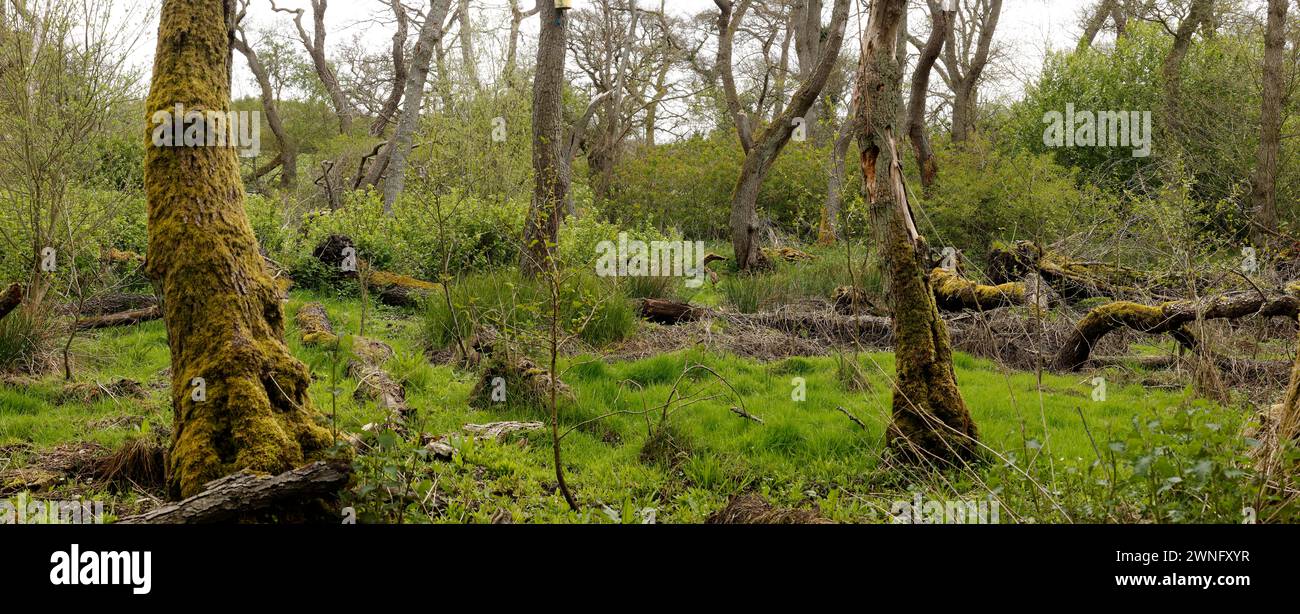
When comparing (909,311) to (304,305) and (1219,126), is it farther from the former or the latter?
(1219,126)

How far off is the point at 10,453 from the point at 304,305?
427cm

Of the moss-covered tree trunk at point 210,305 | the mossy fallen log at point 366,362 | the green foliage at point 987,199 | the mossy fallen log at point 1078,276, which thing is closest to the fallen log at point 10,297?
the mossy fallen log at point 366,362

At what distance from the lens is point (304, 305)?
357 inches

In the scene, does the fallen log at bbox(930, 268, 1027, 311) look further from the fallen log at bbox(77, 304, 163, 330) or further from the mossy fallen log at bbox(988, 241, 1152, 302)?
the fallen log at bbox(77, 304, 163, 330)

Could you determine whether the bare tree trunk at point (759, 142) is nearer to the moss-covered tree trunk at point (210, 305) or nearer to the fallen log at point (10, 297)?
the moss-covered tree trunk at point (210, 305)

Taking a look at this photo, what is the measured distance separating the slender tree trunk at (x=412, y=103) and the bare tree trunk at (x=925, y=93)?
8.47m

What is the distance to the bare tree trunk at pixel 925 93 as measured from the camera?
12.1m

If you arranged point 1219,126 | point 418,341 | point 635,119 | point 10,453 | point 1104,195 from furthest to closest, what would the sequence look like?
1. point 635,119
2. point 1219,126
3. point 1104,195
4. point 418,341
5. point 10,453

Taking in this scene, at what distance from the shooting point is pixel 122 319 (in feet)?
28.2

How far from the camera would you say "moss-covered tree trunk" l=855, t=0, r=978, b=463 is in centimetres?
486

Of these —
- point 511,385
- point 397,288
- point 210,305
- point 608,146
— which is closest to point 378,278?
point 397,288

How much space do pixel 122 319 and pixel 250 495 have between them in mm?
6780

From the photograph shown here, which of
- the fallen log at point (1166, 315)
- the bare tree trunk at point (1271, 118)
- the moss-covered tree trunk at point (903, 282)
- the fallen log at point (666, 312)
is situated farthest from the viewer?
the bare tree trunk at point (1271, 118)
